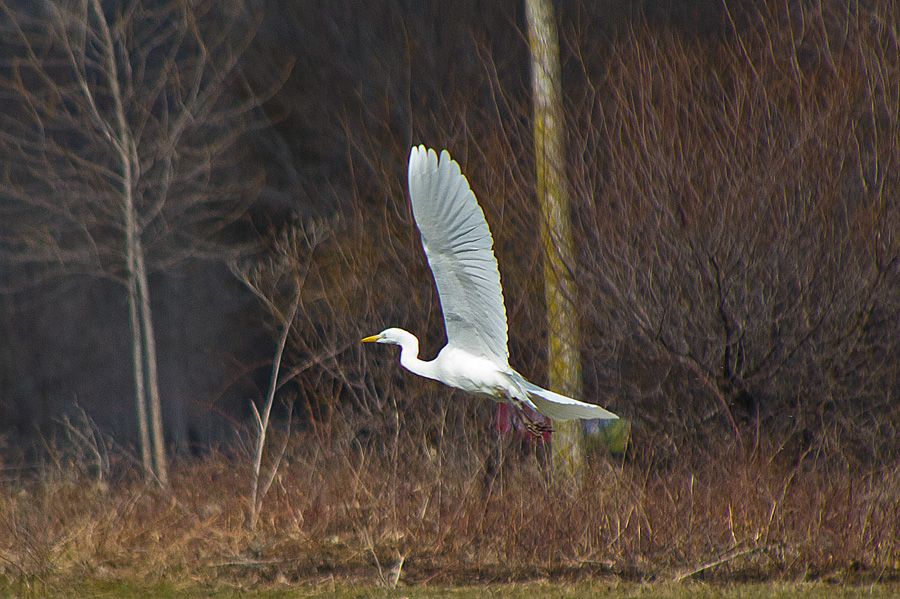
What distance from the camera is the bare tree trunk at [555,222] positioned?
9.67 metres

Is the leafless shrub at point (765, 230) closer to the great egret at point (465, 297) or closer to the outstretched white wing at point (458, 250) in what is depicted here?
the great egret at point (465, 297)

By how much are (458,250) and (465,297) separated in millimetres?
411

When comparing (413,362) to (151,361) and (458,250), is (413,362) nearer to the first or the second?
(458,250)

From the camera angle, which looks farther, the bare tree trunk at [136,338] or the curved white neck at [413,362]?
the bare tree trunk at [136,338]

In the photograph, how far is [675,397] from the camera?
10.1 meters

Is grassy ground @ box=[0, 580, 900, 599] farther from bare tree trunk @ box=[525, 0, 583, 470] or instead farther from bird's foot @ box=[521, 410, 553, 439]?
bare tree trunk @ box=[525, 0, 583, 470]

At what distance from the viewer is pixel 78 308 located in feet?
47.0

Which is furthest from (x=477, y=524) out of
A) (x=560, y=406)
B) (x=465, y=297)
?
(x=465, y=297)

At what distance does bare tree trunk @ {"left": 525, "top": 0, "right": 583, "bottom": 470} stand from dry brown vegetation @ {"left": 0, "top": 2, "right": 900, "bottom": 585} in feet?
0.65

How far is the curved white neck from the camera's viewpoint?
823cm

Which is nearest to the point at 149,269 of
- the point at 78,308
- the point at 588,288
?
the point at 78,308

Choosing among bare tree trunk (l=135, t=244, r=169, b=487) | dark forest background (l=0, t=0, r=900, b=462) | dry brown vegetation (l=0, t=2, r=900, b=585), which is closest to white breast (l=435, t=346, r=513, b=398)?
dry brown vegetation (l=0, t=2, r=900, b=585)

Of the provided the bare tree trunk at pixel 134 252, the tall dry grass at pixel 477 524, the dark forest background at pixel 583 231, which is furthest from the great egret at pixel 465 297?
the bare tree trunk at pixel 134 252

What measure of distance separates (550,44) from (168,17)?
500cm
